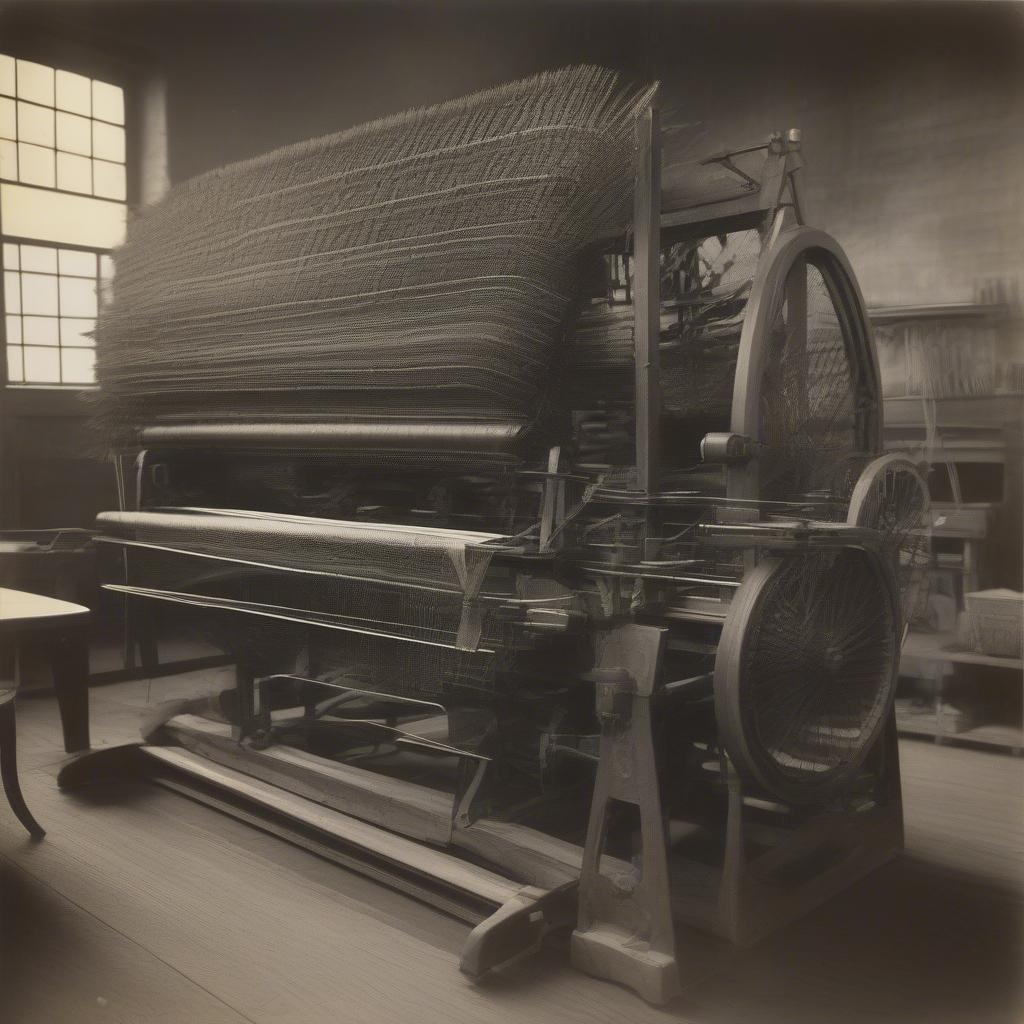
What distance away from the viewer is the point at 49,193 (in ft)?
5.77

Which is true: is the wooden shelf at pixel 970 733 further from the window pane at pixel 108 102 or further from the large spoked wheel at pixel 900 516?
the window pane at pixel 108 102

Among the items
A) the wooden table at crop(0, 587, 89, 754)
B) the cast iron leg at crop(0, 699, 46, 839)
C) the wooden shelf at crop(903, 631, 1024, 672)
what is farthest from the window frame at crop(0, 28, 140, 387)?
the wooden shelf at crop(903, 631, 1024, 672)

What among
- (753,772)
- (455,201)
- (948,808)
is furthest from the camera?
(948,808)

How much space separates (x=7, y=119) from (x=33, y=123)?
0.04 meters

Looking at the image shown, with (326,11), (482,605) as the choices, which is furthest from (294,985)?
(326,11)

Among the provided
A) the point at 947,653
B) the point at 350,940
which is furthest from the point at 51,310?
the point at 947,653

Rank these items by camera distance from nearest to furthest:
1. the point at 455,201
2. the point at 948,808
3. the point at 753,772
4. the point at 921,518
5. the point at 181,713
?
1. the point at 753,772
2. the point at 455,201
3. the point at 921,518
4. the point at 948,808
5. the point at 181,713

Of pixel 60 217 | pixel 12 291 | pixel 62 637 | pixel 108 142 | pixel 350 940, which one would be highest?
pixel 108 142

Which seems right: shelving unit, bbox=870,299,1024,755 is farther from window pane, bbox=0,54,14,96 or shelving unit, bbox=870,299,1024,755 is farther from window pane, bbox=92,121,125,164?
window pane, bbox=0,54,14,96

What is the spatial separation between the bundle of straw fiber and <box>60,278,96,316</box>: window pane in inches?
3.0

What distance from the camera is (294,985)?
1584 millimetres

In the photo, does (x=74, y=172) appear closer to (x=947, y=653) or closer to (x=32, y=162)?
(x=32, y=162)

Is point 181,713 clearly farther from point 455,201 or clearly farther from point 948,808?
point 948,808

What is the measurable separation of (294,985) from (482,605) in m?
0.68
